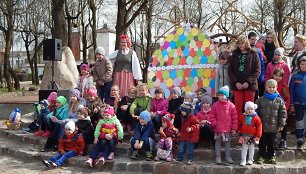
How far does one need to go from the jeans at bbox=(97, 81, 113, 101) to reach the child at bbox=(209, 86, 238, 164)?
270 cm

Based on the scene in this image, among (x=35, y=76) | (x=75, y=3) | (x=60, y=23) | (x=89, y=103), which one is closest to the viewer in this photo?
(x=89, y=103)

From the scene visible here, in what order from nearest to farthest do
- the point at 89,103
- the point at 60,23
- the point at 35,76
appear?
1. the point at 89,103
2. the point at 60,23
3. the point at 35,76

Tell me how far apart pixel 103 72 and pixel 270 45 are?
3.35 metres

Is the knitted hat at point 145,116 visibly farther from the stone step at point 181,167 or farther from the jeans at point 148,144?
the stone step at point 181,167

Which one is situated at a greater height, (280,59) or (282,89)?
(280,59)

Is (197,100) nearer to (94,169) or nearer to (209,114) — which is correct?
(209,114)

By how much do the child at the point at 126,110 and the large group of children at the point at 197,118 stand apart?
0.02m

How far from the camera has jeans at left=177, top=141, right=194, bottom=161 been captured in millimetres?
6637

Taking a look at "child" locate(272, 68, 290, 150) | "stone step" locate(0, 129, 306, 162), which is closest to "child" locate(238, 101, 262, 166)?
"stone step" locate(0, 129, 306, 162)

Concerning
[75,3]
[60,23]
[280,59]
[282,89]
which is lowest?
Result: [282,89]

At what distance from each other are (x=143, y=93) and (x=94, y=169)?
166 centimetres

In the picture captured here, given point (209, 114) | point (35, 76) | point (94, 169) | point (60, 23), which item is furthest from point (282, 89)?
point (35, 76)

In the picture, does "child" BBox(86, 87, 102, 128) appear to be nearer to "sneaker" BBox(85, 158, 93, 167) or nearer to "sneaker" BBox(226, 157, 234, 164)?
"sneaker" BBox(85, 158, 93, 167)

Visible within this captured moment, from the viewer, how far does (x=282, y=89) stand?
23.7 ft
